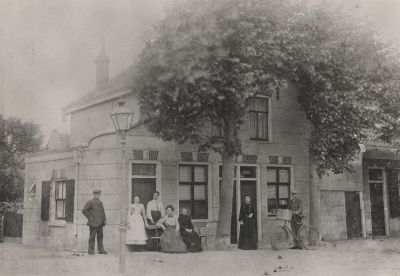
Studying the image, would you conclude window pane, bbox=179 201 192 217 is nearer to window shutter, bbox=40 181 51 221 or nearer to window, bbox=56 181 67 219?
window, bbox=56 181 67 219

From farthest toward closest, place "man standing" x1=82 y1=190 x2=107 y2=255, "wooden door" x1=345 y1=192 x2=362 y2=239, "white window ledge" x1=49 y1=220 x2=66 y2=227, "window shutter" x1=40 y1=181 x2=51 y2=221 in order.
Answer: "wooden door" x1=345 y1=192 x2=362 y2=239, "window shutter" x1=40 y1=181 x2=51 y2=221, "white window ledge" x1=49 y1=220 x2=66 y2=227, "man standing" x1=82 y1=190 x2=107 y2=255

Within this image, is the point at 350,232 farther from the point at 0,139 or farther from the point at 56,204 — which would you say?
the point at 0,139

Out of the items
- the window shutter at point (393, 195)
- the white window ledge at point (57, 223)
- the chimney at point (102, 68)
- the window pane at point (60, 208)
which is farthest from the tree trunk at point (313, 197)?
the chimney at point (102, 68)

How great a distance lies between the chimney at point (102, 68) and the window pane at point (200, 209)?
27.2ft

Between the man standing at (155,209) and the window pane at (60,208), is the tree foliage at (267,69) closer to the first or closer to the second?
the man standing at (155,209)

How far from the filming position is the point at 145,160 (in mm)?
16906

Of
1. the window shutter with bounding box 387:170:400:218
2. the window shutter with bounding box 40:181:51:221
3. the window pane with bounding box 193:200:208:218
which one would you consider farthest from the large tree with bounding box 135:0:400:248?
the window shutter with bounding box 40:181:51:221

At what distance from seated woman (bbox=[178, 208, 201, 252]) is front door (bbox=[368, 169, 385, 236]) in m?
9.70

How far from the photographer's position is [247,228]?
56.5 feet

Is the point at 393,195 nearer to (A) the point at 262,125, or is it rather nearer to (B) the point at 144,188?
(A) the point at 262,125

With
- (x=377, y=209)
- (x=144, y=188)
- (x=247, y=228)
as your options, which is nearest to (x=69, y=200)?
(x=144, y=188)

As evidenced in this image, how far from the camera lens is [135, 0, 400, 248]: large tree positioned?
1352 centimetres

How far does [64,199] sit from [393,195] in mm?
13673

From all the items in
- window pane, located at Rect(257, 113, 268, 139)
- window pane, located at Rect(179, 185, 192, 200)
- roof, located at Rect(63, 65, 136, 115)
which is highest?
roof, located at Rect(63, 65, 136, 115)
